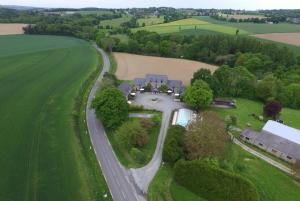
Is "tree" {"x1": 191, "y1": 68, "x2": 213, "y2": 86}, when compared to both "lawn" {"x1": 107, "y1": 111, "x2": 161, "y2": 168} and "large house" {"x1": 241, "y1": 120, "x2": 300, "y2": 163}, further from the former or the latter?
"lawn" {"x1": 107, "y1": 111, "x2": 161, "y2": 168}

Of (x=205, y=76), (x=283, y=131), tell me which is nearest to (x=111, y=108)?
(x=205, y=76)

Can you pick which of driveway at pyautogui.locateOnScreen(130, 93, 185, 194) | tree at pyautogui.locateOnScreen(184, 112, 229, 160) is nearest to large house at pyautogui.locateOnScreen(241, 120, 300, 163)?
tree at pyautogui.locateOnScreen(184, 112, 229, 160)

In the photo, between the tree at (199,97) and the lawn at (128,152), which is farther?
the tree at (199,97)

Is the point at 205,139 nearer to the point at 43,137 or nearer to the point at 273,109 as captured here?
the point at 273,109

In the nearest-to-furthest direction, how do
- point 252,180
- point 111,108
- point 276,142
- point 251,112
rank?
point 252,180 < point 276,142 < point 111,108 < point 251,112

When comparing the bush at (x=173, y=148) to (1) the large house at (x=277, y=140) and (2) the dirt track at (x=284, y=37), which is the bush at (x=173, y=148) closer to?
(1) the large house at (x=277, y=140)

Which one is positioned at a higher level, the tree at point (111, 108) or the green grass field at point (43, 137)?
the tree at point (111, 108)

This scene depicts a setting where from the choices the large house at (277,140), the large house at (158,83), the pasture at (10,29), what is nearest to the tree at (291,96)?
the large house at (277,140)
